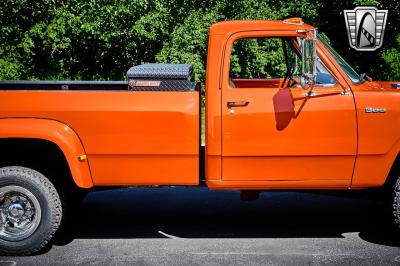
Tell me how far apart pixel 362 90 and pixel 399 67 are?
14.8m

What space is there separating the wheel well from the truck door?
150 centimetres

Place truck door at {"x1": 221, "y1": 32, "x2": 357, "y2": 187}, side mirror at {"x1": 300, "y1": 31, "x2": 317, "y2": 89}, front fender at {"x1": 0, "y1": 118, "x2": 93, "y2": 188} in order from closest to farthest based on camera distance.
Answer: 1. side mirror at {"x1": 300, "y1": 31, "x2": 317, "y2": 89}
2. front fender at {"x1": 0, "y1": 118, "x2": 93, "y2": 188}
3. truck door at {"x1": 221, "y1": 32, "x2": 357, "y2": 187}

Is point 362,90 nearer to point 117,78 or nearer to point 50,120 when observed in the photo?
point 50,120

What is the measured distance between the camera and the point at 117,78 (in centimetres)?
1653

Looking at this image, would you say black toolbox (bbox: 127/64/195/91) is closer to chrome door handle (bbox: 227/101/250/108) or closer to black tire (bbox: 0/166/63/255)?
chrome door handle (bbox: 227/101/250/108)

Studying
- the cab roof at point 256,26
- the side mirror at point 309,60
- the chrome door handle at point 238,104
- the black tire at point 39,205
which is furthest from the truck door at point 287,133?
the black tire at point 39,205

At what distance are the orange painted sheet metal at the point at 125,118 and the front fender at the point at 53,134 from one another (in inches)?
2.0

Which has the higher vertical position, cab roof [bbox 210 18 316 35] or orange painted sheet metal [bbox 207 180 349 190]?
cab roof [bbox 210 18 316 35]

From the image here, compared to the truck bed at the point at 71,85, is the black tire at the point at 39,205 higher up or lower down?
lower down

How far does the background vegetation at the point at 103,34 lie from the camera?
15.1 meters

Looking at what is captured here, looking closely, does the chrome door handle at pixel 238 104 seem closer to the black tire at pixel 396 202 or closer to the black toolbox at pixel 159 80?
the black toolbox at pixel 159 80

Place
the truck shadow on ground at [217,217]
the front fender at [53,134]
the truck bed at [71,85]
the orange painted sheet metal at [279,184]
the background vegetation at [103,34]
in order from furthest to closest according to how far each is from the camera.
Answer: the background vegetation at [103,34]
the truck shadow on ground at [217,217]
the truck bed at [71,85]
the orange painted sheet metal at [279,184]
the front fender at [53,134]

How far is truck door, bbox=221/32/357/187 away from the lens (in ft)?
14.8

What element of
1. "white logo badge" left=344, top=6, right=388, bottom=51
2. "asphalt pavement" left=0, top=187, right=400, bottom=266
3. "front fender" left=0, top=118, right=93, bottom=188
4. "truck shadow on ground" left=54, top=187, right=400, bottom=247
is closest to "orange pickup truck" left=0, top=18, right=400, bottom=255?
"front fender" left=0, top=118, right=93, bottom=188
